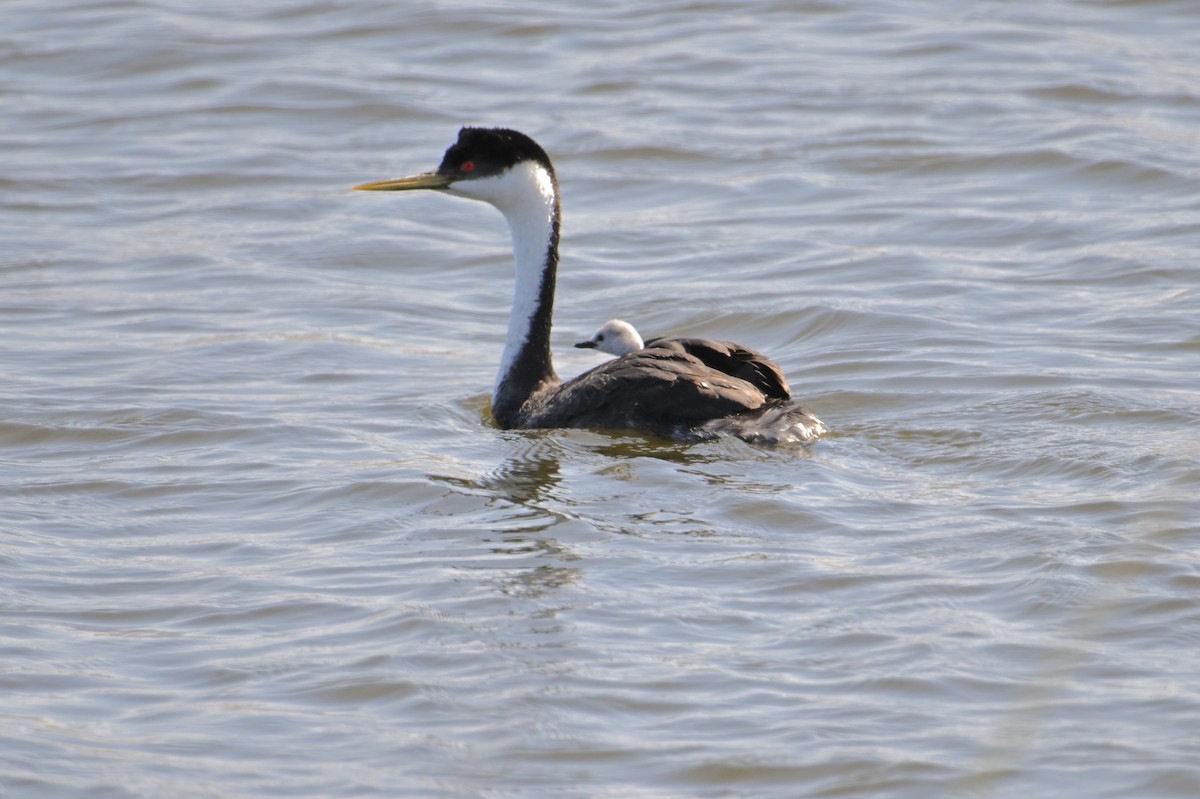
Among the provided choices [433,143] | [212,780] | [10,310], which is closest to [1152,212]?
[433,143]

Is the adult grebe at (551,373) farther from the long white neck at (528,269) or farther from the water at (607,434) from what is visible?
the water at (607,434)

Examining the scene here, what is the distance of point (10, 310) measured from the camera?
11859 mm

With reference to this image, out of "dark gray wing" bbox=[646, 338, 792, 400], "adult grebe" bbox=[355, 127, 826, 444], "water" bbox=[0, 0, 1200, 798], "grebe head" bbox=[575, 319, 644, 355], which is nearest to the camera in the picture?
"water" bbox=[0, 0, 1200, 798]

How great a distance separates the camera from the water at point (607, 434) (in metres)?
5.88

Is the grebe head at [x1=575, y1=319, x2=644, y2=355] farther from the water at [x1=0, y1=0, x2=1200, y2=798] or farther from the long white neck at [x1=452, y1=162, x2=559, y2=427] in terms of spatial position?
the water at [x1=0, y1=0, x2=1200, y2=798]

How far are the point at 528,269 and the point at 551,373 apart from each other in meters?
0.56

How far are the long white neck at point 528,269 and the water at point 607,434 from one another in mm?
359

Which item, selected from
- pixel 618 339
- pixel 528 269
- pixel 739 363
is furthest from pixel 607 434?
pixel 528 269

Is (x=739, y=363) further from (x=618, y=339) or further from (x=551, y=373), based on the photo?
(x=551, y=373)

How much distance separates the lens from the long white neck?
9.64 m

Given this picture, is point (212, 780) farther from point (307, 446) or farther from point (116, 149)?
point (116, 149)

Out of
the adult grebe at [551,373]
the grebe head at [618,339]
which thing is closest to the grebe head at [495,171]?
the adult grebe at [551,373]

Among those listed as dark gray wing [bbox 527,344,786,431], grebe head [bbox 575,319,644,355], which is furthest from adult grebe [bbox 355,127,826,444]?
grebe head [bbox 575,319,644,355]

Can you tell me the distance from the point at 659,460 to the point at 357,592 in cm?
198
